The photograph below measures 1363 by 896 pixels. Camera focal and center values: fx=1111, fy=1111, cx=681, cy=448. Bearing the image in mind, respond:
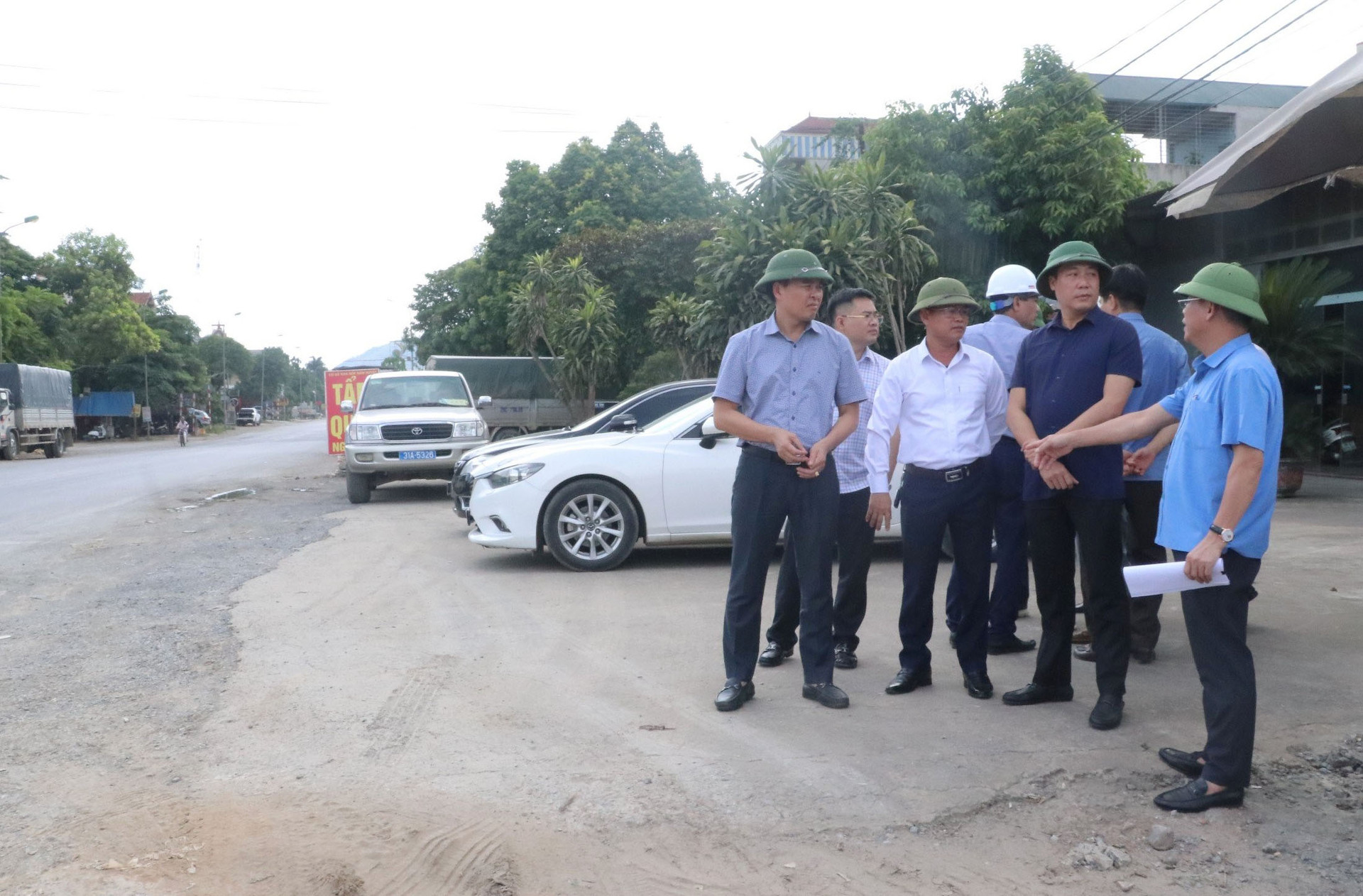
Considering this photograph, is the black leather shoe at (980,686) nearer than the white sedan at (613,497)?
Yes

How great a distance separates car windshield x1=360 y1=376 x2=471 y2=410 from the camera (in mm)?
16141

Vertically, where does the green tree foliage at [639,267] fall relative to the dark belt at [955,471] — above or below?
above

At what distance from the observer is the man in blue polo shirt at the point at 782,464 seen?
15.7 feet

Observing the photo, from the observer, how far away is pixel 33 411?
3309 centimetres

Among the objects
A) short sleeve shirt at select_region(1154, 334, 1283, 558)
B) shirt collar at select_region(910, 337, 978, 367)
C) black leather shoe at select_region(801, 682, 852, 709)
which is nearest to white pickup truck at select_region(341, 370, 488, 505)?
shirt collar at select_region(910, 337, 978, 367)

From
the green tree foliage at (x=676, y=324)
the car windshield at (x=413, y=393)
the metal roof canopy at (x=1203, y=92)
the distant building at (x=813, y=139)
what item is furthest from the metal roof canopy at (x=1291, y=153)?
the metal roof canopy at (x=1203, y=92)

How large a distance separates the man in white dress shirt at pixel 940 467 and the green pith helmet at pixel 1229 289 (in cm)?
133

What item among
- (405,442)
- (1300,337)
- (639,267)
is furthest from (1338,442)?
(639,267)

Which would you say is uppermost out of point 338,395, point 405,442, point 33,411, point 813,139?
point 813,139

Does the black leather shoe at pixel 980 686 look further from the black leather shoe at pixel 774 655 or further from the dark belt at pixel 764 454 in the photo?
the dark belt at pixel 764 454

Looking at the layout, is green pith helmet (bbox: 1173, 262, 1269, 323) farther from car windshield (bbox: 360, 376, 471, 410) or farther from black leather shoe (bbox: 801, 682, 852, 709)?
car windshield (bbox: 360, 376, 471, 410)

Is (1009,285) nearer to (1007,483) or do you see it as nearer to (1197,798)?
(1007,483)

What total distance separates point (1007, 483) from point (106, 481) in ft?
63.3

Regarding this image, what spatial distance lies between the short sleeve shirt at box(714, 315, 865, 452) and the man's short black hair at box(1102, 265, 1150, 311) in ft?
5.00
